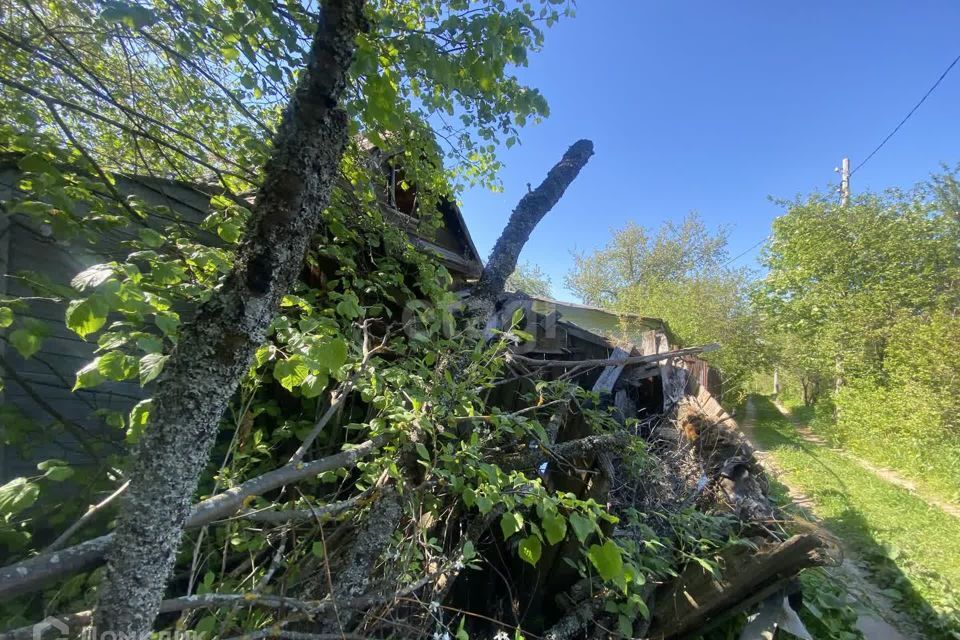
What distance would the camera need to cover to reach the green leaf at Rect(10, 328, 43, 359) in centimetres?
113

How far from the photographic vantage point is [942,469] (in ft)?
23.5

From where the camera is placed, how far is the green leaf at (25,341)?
1.13 metres

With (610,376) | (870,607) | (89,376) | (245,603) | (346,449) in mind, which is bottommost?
(870,607)

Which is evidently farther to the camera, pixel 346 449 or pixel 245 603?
pixel 346 449

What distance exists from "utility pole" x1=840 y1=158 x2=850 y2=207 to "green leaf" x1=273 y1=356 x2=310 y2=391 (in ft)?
56.3

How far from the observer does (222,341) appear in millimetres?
888

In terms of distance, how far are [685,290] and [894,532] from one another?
11554mm

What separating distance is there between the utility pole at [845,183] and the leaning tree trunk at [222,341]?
1705 cm

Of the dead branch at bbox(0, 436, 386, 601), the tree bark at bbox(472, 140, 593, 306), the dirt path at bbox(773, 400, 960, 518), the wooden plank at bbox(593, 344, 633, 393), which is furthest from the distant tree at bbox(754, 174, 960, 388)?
the dead branch at bbox(0, 436, 386, 601)

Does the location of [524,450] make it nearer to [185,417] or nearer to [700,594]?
[700,594]

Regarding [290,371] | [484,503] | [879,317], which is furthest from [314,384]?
[879,317]

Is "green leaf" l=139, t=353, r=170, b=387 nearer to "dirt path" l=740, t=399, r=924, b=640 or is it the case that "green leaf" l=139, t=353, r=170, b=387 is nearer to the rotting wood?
the rotting wood

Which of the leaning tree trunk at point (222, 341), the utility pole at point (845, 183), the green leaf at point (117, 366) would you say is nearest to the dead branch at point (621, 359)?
the leaning tree trunk at point (222, 341)

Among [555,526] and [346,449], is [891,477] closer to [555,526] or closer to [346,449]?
[555,526]
